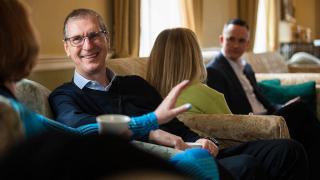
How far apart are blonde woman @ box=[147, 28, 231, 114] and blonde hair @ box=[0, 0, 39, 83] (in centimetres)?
134

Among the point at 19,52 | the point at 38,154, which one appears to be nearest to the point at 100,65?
the point at 19,52

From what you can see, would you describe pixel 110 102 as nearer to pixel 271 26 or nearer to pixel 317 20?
pixel 271 26

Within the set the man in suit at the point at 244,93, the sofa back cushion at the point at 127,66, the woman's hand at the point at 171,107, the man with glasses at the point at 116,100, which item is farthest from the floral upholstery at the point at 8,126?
the man in suit at the point at 244,93

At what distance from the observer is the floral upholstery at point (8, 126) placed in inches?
30.4

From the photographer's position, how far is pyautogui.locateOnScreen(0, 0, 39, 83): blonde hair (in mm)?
984

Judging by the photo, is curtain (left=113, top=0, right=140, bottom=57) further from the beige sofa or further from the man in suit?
the beige sofa

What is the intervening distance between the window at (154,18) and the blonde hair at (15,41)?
2.87m

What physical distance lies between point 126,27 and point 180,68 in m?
1.12

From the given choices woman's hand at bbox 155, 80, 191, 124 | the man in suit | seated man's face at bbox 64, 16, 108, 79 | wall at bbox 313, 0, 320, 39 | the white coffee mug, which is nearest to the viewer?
the white coffee mug

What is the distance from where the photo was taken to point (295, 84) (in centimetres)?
443

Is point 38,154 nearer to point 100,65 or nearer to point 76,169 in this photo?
point 76,169

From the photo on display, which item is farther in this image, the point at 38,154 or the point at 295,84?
the point at 295,84

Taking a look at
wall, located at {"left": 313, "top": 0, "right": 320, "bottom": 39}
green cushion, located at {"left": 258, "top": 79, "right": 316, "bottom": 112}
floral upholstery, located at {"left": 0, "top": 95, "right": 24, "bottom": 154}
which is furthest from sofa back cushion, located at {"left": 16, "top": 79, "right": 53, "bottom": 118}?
wall, located at {"left": 313, "top": 0, "right": 320, "bottom": 39}

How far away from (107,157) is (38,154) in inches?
2.1
